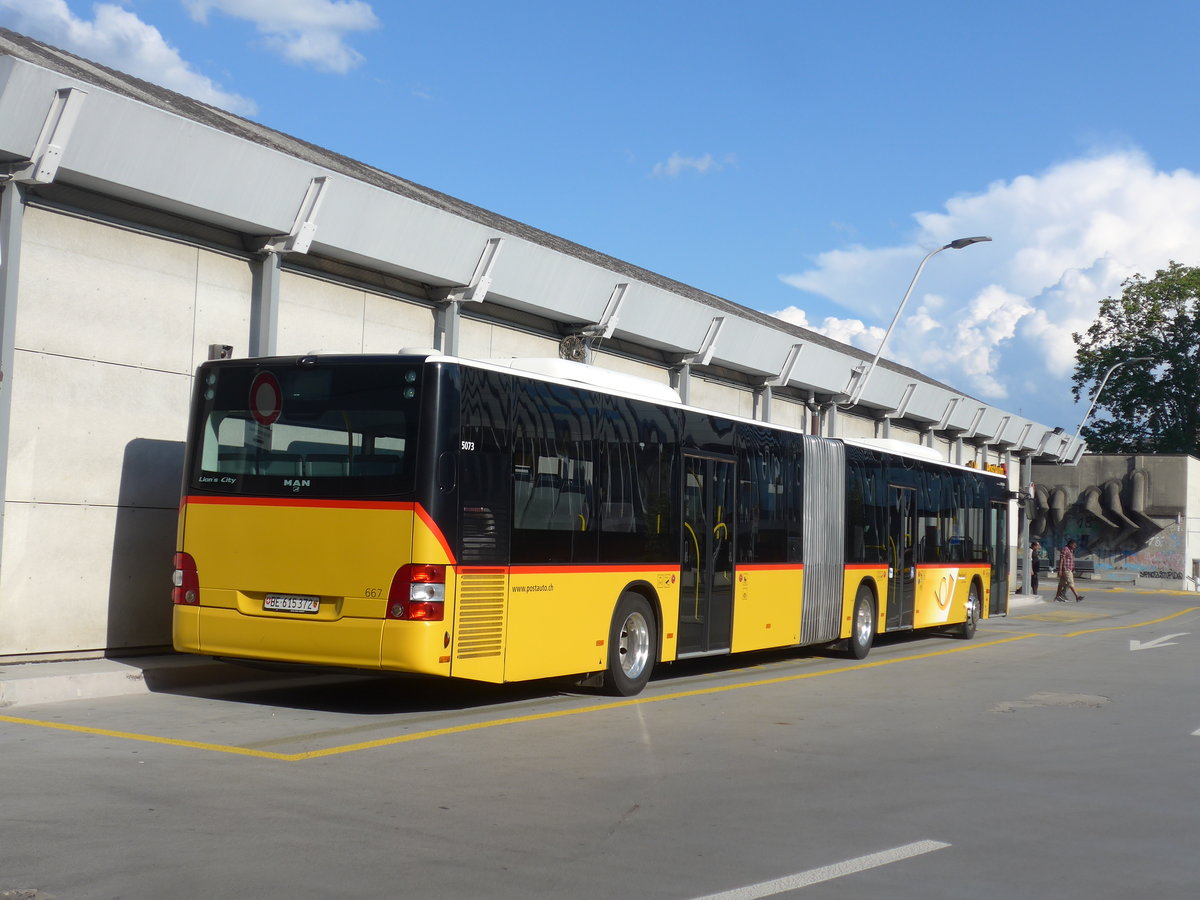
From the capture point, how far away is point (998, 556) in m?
27.1

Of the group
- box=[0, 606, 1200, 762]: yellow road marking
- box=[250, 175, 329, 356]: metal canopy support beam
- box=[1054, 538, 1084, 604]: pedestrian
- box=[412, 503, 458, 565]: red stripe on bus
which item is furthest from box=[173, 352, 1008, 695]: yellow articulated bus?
box=[1054, 538, 1084, 604]: pedestrian

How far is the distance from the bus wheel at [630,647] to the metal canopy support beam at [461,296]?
6432 mm

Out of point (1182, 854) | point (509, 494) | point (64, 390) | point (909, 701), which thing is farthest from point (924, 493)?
point (1182, 854)

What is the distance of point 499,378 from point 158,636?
5.50 metres

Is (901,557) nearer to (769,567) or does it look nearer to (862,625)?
(862,625)

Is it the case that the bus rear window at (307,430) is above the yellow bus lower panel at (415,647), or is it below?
above

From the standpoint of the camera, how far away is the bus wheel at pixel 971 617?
24.8 metres

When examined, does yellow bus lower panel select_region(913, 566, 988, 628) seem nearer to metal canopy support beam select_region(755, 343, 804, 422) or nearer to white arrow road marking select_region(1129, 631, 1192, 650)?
white arrow road marking select_region(1129, 631, 1192, 650)

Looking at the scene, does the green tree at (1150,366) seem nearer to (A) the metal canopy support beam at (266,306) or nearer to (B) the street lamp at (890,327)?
(B) the street lamp at (890,327)

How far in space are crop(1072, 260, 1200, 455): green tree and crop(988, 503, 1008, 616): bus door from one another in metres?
53.6

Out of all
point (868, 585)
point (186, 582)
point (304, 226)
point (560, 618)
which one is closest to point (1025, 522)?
point (868, 585)

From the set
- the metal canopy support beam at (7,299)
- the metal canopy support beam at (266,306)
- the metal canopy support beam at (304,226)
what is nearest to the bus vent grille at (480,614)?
the metal canopy support beam at (7,299)

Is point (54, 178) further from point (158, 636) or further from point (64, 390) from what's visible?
point (158, 636)

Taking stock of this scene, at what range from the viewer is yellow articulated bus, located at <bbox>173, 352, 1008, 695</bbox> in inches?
438
